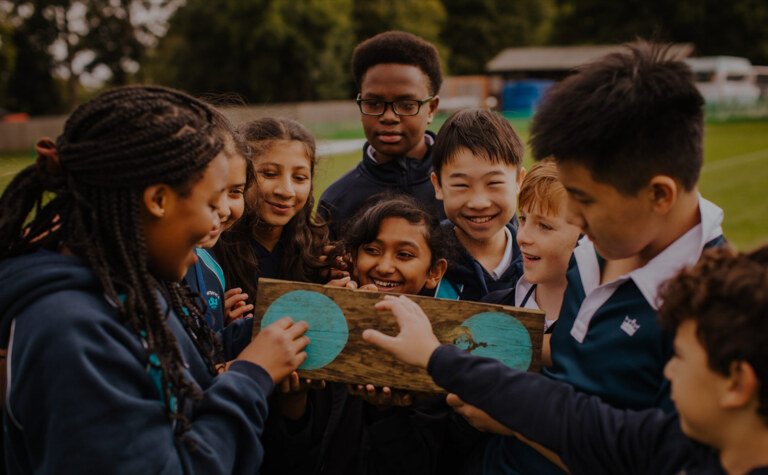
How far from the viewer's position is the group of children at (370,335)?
5.50ft

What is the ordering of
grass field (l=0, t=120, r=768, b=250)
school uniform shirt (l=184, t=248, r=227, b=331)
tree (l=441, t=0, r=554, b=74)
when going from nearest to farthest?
school uniform shirt (l=184, t=248, r=227, b=331) → grass field (l=0, t=120, r=768, b=250) → tree (l=441, t=0, r=554, b=74)

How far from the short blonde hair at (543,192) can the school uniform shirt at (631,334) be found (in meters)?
0.77

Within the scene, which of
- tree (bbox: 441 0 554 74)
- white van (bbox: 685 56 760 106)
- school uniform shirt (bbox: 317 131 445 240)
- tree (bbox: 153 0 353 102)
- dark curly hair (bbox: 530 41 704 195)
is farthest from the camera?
tree (bbox: 441 0 554 74)

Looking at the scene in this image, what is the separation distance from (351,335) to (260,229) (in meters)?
1.58

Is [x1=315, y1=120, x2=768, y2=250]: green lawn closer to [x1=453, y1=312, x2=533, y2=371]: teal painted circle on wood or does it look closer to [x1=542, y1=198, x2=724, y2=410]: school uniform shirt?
[x1=453, y1=312, x2=533, y2=371]: teal painted circle on wood

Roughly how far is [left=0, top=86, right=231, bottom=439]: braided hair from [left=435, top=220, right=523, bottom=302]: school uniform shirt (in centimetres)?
150

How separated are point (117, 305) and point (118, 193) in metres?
0.32

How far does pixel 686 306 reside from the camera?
170 centimetres

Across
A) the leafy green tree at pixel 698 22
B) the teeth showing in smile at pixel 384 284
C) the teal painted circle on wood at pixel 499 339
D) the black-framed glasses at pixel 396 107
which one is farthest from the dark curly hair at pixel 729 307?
the leafy green tree at pixel 698 22

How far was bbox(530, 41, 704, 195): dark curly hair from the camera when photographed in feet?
6.55

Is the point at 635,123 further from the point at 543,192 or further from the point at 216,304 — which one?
the point at 216,304

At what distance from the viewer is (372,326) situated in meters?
2.31

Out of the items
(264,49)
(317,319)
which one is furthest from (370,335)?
(264,49)

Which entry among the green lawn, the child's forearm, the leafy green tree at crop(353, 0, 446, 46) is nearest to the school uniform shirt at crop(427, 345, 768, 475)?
the child's forearm
